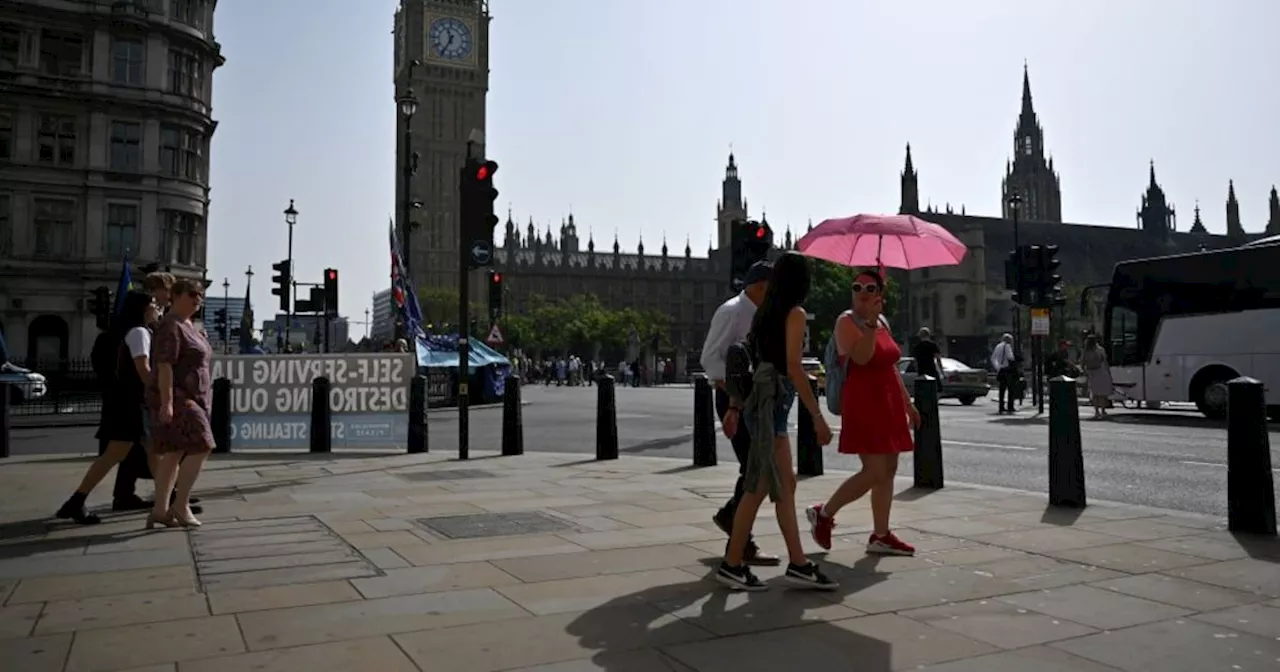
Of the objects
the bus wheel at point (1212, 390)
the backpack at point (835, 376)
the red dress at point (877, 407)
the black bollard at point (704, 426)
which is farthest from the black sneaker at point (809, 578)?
the bus wheel at point (1212, 390)

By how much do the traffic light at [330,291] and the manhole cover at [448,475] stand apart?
15128 millimetres

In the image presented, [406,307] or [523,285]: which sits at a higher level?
[523,285]

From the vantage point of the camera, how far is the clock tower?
361ft

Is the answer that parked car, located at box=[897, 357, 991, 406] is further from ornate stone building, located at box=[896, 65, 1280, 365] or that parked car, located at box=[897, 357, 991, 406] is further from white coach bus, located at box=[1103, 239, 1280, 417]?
ornate stone building, located at box=[896, 65, 1280, 365]

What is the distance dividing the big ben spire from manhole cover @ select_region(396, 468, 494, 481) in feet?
397

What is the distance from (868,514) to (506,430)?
5.96 metres

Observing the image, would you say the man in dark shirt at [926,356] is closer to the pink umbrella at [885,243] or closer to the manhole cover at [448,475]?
the manhole cover at [448,475]

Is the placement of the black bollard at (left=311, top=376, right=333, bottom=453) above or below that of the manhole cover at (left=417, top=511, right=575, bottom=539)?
above

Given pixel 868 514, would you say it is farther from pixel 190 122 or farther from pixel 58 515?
pixel 190 122

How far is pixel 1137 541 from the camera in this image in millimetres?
5992

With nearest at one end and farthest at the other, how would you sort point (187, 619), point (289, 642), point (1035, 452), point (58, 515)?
point (289, 642)
point (187, 619)
point (58, 515)
point (1035, 452)

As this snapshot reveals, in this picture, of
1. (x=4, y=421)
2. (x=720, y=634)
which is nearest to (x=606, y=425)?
(x=4, y=421)

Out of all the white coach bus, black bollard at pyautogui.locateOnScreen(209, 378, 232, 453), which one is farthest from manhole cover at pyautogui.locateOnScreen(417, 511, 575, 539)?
the white coach bus

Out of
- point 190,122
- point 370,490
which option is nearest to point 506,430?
point 370,490
